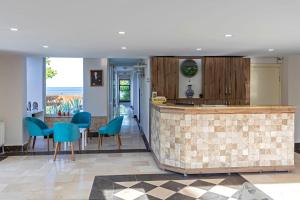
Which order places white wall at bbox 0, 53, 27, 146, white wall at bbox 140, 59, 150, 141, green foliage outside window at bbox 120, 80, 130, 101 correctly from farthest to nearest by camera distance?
green foliage outside window at bbox 120, 80, 130, 101
white wall at bbox 140, 59, 150, 141
white wall at bbox 0, 53, 27, 146

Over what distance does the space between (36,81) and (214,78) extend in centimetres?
514

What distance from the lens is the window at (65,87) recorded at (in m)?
9.12

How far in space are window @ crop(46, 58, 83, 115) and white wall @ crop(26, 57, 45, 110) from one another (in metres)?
0.41

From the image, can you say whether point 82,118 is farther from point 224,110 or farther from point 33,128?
point 224,110

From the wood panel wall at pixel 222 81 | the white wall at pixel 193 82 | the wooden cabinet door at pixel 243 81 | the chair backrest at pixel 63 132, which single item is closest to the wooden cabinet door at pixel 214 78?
the wood panel wall at pixel 222 81

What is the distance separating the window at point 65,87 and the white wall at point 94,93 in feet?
1.31

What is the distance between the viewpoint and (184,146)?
4.89 metres

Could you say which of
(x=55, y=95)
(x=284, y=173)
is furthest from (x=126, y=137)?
(x=284, y=173)

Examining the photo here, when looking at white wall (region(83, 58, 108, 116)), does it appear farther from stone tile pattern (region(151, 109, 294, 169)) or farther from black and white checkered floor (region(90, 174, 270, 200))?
black and white checkered floor (region(90, 174, 270, 200))

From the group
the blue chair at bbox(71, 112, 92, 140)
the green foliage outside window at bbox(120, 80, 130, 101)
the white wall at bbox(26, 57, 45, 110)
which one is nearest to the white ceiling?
the blue chair at bbox(71, 112, 92, 140)

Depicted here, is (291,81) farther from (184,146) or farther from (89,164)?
(89,164)

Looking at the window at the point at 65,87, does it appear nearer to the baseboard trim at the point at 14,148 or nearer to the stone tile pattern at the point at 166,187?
the baseboard trim at the point at 14,148

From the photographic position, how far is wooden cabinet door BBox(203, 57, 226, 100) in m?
7.32

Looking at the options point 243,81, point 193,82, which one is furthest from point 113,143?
point 243,81
